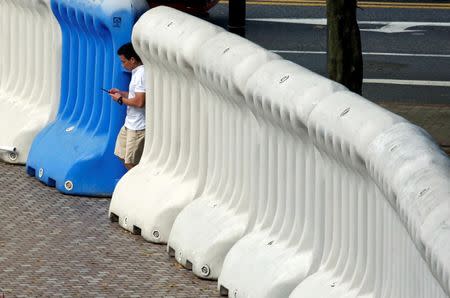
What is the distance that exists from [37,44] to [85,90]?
43.9 inches

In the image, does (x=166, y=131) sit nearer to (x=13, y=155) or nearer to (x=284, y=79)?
(x=284, y=79)

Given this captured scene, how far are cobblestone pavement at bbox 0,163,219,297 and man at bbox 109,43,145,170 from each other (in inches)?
20.0

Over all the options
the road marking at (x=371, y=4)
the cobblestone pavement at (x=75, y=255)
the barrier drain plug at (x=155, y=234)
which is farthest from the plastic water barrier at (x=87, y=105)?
the road marking at (x=371, y=4)

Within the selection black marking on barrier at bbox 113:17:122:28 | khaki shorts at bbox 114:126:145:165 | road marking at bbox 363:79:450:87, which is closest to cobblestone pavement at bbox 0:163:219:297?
khaki shorts at bbox 114:126:145:165

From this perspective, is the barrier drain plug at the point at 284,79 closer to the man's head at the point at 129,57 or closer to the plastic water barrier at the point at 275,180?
the plastic water barrier at the point at 275,180

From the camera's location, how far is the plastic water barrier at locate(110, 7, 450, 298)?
22.7 feet

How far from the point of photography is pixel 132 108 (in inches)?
468

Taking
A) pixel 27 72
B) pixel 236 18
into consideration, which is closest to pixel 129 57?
pixel 27 72

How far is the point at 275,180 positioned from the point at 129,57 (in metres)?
2.90

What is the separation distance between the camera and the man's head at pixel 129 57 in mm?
11812

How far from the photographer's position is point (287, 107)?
8.77 meters

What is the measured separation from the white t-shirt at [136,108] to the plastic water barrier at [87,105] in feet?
1.22

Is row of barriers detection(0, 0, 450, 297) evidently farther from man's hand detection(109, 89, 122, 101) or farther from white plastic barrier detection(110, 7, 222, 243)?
man's hand detection(109, 89, 122, 101)

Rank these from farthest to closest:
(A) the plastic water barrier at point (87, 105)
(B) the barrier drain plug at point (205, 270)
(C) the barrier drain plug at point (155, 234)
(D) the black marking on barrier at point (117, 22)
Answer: (A) the plastic water barrier at point (87, 105), (D) the black marking on barrier at point (117, 22), (C) the barrier drain plug at point (155, 234), (B) the barrier drain plug at point (205, 270)
